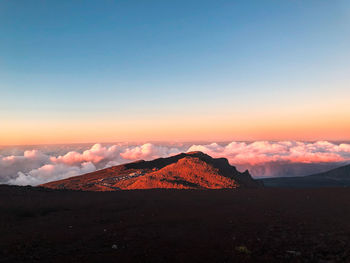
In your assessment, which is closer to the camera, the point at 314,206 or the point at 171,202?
the point at 314,206

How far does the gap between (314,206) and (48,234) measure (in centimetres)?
2363

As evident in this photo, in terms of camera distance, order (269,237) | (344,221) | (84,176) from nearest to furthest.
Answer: (269,237)
(344,221)
(84,176)

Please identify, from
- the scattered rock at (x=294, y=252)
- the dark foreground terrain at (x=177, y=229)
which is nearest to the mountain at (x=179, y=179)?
the dark foreground terrain at (x=177, y=229)

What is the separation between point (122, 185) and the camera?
61.5 meters

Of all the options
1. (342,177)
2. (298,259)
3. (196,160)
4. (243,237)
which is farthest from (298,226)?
(342,177)

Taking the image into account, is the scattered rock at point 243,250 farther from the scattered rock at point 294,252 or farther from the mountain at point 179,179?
the mountain at point 179,179

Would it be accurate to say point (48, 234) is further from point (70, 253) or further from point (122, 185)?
point (122, 185)

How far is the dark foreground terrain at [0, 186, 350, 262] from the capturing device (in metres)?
11.5

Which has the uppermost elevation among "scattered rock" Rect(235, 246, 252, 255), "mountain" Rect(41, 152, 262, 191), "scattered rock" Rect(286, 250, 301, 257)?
"scattered rock" Rect(235, 246, 252, 255)

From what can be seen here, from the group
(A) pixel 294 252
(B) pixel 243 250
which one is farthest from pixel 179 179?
(B) pixel 243 250

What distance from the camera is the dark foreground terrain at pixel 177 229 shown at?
11484 mm

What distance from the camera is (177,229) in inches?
635

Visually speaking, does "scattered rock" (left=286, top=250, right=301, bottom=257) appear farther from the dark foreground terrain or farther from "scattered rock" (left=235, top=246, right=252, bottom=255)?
"scattered rock" (left=235, top=246, right=252, bottom=255)

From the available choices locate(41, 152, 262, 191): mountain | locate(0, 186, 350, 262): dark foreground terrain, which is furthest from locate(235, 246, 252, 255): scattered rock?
locate(41, 152, 262, 191): mountain
